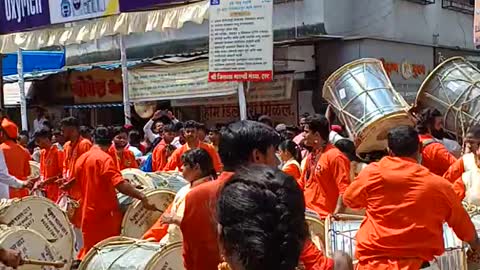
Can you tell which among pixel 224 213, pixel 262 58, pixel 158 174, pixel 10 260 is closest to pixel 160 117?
pixel 262 58

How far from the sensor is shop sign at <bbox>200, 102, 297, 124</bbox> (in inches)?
607

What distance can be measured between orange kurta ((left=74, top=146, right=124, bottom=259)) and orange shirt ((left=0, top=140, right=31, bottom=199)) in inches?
61.0

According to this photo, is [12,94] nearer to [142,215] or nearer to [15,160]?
[15,160]

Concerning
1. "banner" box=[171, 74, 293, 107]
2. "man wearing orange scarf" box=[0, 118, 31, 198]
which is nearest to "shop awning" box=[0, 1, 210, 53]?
"banner" box=[171, 74, 293, 107]

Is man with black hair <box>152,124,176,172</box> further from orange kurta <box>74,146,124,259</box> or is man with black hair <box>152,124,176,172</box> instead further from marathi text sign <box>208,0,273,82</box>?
orange kurta <box>74,146,124,259</box>

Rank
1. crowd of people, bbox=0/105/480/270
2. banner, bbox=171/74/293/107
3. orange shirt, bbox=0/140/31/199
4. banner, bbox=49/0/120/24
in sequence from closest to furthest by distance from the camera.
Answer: crowd of people, bbox=0/105/480/270, orange shirt, bbox=0/140/31/199, banner, bbox=49/0/120/24, banner, bbox=171/74/293/107

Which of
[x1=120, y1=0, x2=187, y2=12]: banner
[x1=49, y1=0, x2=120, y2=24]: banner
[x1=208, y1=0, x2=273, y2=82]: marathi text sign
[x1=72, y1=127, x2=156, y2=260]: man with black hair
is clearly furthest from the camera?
[x1=49, y1=0, x2=120, y2=24]: banner

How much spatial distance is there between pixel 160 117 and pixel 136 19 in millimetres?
1872

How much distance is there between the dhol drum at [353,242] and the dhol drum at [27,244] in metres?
2.52

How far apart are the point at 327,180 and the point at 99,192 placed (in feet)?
7.30

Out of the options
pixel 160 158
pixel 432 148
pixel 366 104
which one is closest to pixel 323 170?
pixel 432 148

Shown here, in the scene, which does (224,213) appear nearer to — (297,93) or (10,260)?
(10,260)

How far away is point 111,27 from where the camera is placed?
559 inches

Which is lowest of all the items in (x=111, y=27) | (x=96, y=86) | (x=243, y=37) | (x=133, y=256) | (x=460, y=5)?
(x=133, y=256)
